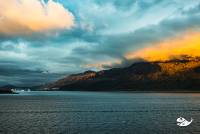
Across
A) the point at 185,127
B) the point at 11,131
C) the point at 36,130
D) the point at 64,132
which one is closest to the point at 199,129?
the point at 185,127

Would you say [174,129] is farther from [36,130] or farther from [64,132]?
[36,130]

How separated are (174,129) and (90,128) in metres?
21.6

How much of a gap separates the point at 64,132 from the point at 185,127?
31.2 metres

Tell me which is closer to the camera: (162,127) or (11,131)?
(11,131)

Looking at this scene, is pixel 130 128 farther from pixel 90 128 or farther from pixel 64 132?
pixel 64 132

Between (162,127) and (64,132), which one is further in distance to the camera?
(162,127)

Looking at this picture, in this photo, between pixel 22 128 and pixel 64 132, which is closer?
pixel 64 132

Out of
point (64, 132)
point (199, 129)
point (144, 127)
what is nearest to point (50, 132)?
point (64, 132)

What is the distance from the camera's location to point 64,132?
83688mm

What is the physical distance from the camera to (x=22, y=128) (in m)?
90.9

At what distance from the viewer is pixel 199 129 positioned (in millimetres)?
85812

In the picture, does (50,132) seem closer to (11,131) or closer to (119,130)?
(11,131)

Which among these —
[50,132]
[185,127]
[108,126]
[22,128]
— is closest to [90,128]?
[108,126]

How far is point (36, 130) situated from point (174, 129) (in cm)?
3470
